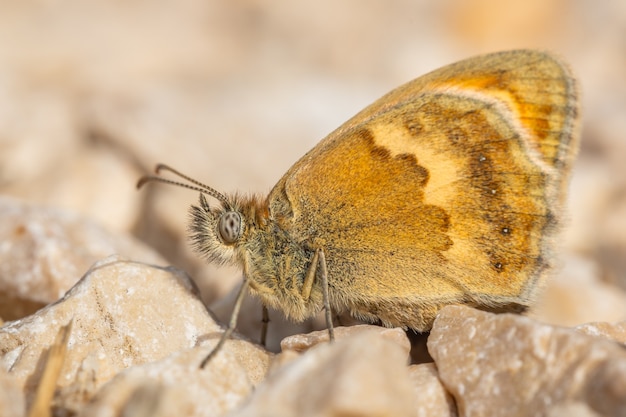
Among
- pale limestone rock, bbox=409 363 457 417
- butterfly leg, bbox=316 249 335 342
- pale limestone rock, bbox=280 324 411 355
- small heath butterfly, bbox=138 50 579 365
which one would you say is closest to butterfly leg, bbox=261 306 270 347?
small heath butterfly, bbox=138 50 579 365

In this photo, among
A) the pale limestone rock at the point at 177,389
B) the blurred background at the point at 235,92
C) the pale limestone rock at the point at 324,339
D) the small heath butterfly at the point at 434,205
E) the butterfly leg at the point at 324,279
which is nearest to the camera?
the pale limestone rock at the point at 177,389

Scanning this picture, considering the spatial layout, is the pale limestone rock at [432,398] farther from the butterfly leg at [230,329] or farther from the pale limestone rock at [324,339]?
the butterfly leg at [230,329]

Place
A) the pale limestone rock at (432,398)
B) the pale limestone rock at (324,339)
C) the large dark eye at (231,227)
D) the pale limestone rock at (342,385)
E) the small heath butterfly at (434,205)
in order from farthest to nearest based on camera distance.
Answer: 1. the large dark eye at (231,227)
2. the small heath butterfly at (434,205)
3. the pale limestone rock at (324,339)
4. the pale limestone rock at (432,398)
5. the pale limestone rock at (342,385)

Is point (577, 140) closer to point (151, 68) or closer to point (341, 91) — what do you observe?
point (341, 91)

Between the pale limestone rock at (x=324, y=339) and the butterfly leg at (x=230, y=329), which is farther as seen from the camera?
the pale limestone rock at (x=324, y=339)

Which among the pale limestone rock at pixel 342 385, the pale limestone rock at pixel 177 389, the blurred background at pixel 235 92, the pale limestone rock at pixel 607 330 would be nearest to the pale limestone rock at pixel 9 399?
the pale limestone rock at pixel 177 389

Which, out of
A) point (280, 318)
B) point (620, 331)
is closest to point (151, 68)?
point (280, 318)

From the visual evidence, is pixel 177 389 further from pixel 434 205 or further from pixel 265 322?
pixel 434 205

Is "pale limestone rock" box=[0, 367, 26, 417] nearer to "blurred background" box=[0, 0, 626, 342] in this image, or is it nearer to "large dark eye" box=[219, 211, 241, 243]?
"large dark eye" box=[219, 211, 241, 243]
